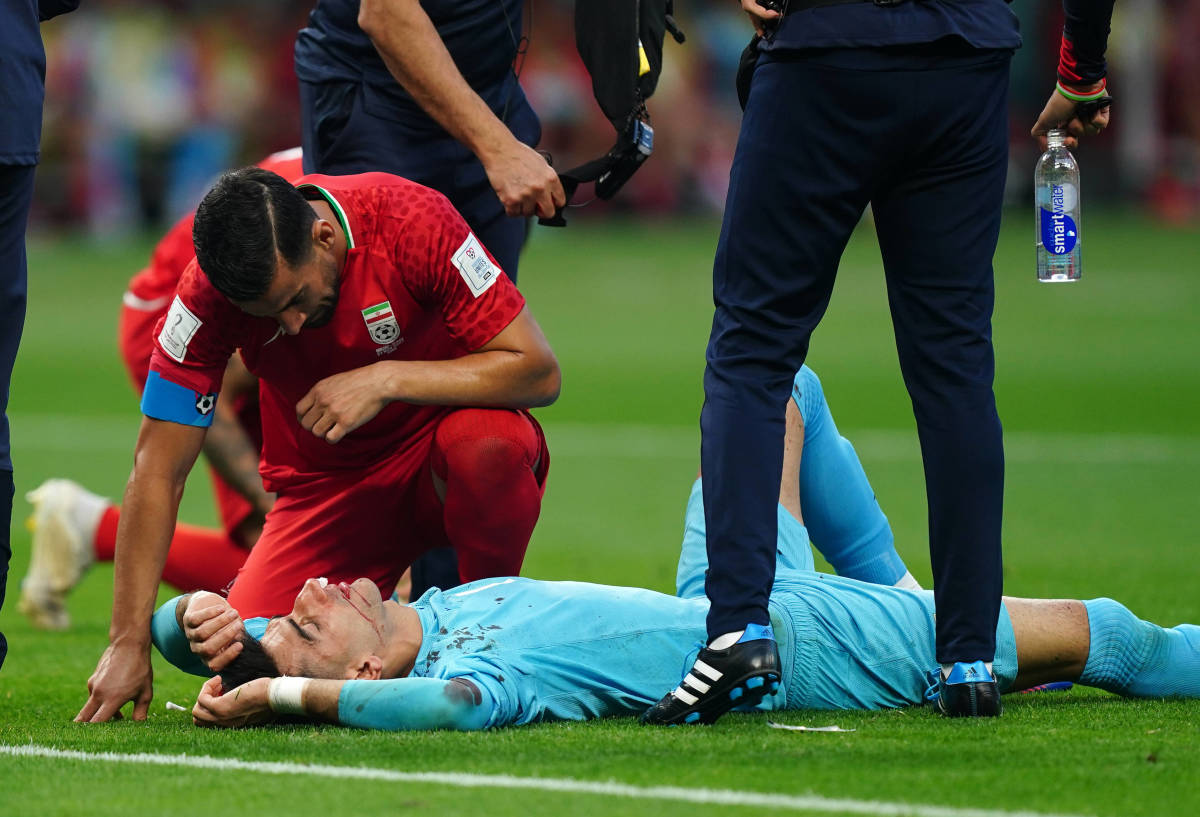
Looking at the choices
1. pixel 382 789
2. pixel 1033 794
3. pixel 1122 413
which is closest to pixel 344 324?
pixel 382 789

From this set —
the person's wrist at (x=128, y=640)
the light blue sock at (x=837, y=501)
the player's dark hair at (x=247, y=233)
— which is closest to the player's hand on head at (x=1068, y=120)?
the light blue sock at (x=837, y=501)

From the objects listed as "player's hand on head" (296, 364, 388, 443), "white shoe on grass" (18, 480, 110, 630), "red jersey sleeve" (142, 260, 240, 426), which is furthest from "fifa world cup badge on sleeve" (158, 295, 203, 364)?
"white shoe on grass" (18, 480, 110, 630)

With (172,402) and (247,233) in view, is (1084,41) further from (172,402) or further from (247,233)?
(172,402)

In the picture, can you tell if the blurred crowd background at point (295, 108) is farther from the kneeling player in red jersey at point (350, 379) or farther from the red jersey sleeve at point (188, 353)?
the red jersey sleeve at point (188, 353)

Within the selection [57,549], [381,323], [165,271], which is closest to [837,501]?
[381,323]

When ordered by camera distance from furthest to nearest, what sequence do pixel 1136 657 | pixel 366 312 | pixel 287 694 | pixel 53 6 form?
pixel 366 312, pixel 53 6, pixel 1136 657, pixel 287 694

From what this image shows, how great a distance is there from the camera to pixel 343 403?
420cm

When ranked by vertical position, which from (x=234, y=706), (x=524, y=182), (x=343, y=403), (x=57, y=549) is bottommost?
(x=57, y=549)

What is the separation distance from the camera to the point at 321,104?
513cm

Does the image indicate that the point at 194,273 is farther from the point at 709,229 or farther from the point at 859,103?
the point at 709,229

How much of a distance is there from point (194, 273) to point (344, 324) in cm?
38

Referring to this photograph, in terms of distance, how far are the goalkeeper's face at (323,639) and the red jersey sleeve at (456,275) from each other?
76cm

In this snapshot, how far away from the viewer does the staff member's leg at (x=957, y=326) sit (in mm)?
3830

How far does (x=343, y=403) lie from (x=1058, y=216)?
1.74 metres
